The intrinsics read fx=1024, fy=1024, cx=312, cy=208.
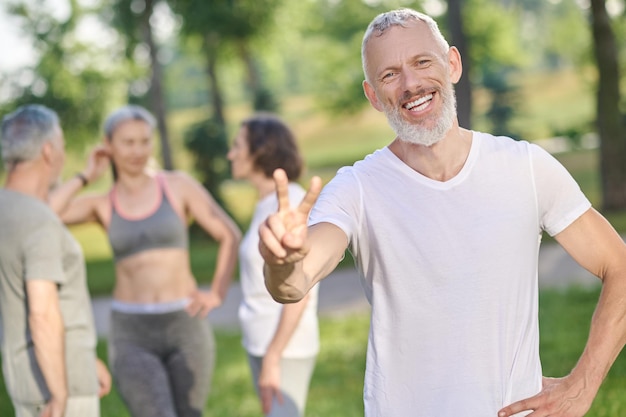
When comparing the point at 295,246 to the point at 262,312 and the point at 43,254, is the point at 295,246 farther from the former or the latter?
the point at 262,312

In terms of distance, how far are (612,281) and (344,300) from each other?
36.6 ft

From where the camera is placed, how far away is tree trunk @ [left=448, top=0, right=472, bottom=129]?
59.3 feet

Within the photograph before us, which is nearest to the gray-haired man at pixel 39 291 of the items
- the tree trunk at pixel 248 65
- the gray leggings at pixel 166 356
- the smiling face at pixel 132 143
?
the gray leggings at pixel 166 356

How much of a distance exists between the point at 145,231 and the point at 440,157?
2.68m

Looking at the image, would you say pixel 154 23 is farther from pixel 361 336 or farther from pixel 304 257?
pixel 304 257

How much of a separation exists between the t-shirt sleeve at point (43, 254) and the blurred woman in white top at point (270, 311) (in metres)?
1.07

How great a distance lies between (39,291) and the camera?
4.07 meters

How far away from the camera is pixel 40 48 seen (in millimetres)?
33375

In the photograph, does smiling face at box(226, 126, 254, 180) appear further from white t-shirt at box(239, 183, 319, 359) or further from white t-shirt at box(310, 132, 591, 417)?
white t-shirt at box(310, 132, 591, 417)

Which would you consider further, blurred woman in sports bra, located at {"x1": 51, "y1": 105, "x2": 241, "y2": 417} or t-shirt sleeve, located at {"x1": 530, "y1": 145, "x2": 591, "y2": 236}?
blurred woman in sports bra, located at {"x1": 51, "y1": 105, "x2": 241, "y2": 417}

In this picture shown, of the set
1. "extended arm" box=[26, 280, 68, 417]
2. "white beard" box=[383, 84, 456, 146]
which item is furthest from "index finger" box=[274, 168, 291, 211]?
"extended arm" box=[26, 280, 68, 417]

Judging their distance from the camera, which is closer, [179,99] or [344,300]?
[344,300]

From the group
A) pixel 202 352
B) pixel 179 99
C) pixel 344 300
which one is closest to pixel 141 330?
pixel 202 352

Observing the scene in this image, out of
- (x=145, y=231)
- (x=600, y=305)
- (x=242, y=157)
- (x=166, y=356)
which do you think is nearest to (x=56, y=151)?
(x=145, y=231)
